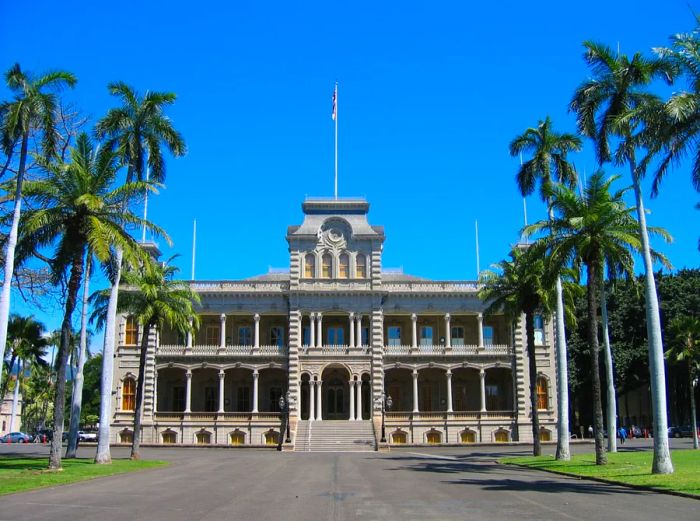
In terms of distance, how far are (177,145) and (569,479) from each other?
77.3 ft

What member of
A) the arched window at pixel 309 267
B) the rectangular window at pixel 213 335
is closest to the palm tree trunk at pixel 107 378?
the arched window at pixel 309 267

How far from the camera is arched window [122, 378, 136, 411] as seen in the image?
5622cm

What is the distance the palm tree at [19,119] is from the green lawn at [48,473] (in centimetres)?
432

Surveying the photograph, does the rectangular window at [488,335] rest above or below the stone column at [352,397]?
above

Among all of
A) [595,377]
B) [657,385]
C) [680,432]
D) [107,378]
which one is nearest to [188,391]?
[107,378]

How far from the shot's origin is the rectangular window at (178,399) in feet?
194

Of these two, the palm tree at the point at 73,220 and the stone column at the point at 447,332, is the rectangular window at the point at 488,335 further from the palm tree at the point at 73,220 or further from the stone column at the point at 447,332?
the palm tree at the point at 73,220

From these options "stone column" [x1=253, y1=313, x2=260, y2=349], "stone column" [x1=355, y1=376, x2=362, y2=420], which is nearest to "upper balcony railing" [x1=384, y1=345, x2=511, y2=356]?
"stone column" [x1=355, y1=376, x2=362, y2=420]

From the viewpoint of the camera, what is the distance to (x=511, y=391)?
5888 cm

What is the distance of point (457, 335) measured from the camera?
197 ft

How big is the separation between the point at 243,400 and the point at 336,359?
30.9 ft

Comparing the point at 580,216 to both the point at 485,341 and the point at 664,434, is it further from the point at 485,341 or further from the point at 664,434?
the point at 485,341

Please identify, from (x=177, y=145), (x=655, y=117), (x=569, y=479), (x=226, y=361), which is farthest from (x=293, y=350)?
(x=655, y=117)

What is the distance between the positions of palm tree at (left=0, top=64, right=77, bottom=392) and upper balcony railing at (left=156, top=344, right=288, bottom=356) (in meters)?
32.0
